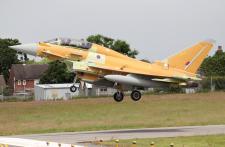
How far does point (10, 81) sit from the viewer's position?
142500 millimetres

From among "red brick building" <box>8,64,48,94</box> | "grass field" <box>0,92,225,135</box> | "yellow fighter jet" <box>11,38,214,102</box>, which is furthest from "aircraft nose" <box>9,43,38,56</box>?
"red brick building" <box>8,64,48,94</box>

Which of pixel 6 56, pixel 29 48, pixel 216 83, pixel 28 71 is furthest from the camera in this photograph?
pixel 6 56

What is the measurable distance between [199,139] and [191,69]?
608 cm

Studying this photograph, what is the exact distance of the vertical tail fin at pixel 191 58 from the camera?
3956 centimetres

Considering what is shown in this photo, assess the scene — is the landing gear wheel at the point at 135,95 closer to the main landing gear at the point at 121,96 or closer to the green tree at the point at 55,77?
Result: the main landing gear at the point at 121,96

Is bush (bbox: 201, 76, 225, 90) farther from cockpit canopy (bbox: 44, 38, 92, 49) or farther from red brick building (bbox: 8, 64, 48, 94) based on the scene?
cockpit canopy (bbox: 44, 38, 92, 49)

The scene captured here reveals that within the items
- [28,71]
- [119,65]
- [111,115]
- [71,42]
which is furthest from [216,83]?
[71,42]

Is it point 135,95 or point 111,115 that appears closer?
point 135,95

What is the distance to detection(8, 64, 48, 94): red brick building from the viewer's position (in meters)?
136

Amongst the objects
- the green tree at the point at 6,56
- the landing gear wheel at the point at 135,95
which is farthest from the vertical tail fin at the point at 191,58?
the green tree at the point at 6,56

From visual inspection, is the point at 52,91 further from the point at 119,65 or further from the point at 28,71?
the point at 119,65

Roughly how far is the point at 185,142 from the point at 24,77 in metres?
106

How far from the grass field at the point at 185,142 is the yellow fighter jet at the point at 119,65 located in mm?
4383

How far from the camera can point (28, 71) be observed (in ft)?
454
